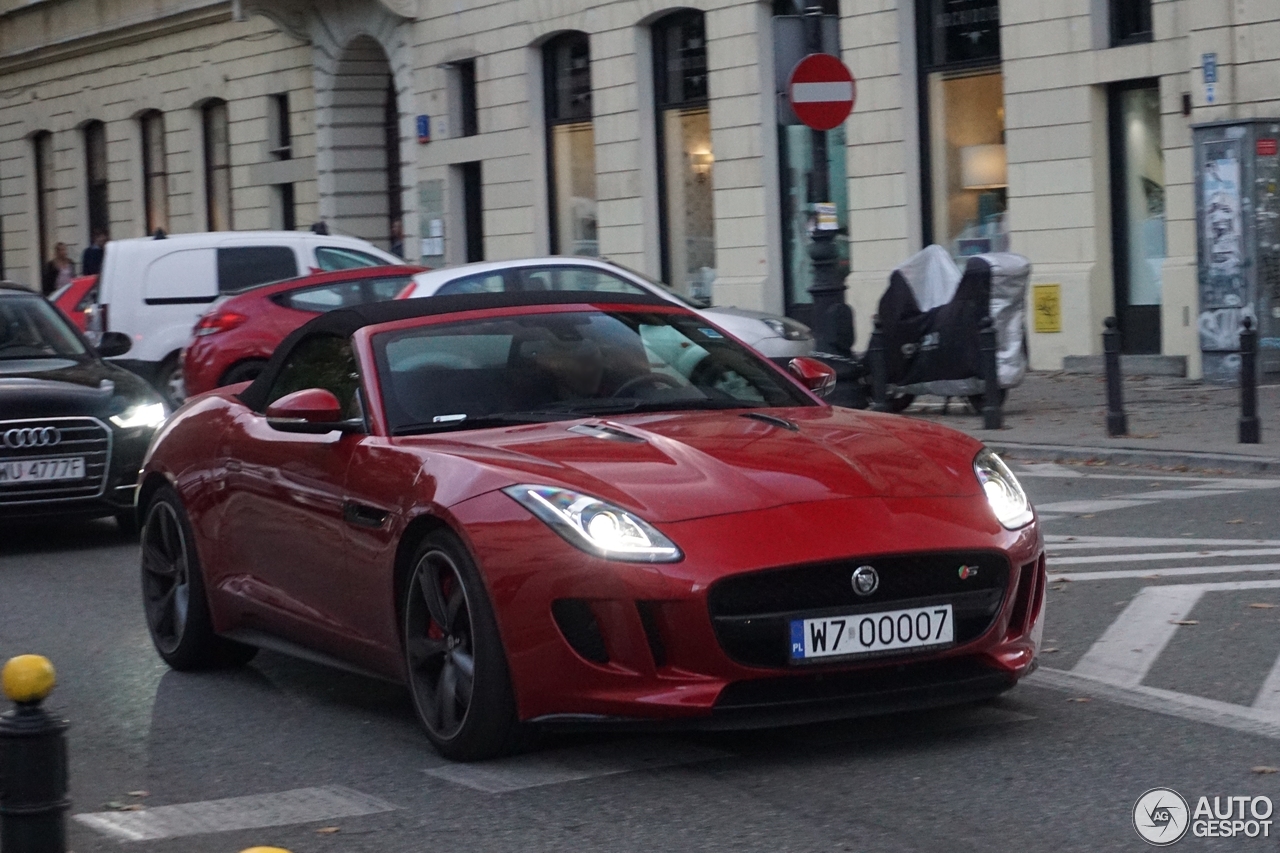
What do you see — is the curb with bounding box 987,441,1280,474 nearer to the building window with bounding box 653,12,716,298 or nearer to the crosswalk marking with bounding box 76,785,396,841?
the crosswalk marking with bounding box 76,785,396,841

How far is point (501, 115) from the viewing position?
29.9m

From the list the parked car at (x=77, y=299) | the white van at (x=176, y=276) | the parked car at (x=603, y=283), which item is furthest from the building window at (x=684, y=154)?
the parked car at (x=603, y=283)

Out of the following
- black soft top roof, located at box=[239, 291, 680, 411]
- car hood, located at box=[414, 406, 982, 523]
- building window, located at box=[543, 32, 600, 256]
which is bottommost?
car hood, located at box=[414, 406, 982, 523]

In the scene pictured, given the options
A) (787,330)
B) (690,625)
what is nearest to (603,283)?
(787,330)

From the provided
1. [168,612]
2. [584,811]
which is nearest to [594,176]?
[168,612]

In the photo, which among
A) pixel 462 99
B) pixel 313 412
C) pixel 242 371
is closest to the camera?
pixel 313 412

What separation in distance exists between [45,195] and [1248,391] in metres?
36.0

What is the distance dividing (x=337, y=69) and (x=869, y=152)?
13.0 m

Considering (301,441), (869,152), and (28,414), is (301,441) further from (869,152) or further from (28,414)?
(869,152)

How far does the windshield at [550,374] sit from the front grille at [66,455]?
4.93 metres

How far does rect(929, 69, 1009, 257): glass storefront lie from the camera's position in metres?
22.3

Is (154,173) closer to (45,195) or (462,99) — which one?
(45,195)

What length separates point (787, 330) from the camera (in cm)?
1752

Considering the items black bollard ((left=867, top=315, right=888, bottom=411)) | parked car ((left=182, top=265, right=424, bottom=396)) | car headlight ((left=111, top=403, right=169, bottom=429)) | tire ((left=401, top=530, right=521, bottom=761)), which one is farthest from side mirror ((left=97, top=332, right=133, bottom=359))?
tire ((left=401, top=530, right=521, bottom=761))
